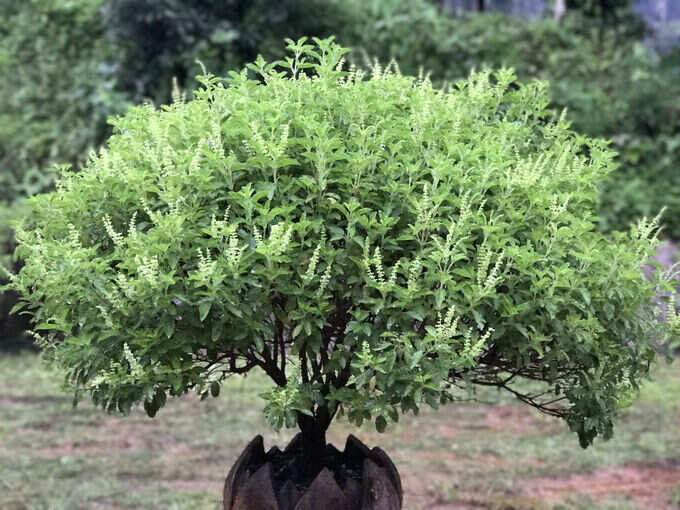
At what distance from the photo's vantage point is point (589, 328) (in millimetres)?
3496

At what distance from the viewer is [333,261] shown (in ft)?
11.2

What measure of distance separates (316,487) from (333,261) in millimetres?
883

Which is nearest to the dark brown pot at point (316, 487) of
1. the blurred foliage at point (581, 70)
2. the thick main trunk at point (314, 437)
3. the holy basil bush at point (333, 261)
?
the thick main trunk at point (314, 437)

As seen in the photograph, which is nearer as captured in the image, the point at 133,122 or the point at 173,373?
the point at 173,373

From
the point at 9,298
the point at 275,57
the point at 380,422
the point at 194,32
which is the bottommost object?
the point at 9,298

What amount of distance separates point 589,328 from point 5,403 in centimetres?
669

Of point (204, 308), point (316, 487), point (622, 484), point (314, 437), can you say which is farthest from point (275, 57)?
point (204, 308)

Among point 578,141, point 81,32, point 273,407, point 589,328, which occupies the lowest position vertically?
point 273,407

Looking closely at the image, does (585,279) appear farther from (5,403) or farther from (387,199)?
(5,403)

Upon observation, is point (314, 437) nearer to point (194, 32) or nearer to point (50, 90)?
point (194, 32)

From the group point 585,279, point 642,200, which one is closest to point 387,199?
point 585,279

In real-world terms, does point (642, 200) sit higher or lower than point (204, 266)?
higher

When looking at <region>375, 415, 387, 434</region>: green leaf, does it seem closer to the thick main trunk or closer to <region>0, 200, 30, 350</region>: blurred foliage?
the thick main trunk

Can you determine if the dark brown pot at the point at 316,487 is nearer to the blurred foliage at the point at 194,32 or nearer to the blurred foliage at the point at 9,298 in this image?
the blurred foliage at the point at 9,298
